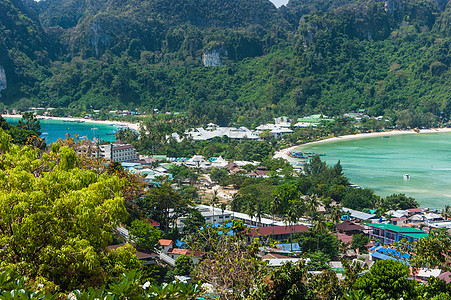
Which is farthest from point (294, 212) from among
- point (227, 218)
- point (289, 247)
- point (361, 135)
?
point (361, 135)

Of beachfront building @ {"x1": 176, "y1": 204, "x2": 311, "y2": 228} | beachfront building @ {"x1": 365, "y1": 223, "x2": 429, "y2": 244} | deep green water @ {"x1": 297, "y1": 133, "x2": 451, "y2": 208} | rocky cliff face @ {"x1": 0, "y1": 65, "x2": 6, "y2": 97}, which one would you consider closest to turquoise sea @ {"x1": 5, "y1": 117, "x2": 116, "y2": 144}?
rocky cliff face @ {"x1": 0, "y1": 65, "x2": 6, "y2": 97}

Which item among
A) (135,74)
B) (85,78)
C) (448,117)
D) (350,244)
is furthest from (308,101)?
(350,244)

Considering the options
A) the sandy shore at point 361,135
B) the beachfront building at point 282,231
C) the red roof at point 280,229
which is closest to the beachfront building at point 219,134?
the sandy shore at point 361,135

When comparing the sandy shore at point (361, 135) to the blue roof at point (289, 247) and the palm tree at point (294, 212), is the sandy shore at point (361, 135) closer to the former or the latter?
the palm tree at point (294, 212)

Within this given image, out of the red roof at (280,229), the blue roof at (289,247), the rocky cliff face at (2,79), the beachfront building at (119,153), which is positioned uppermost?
the rocky cliff face at (2,79)

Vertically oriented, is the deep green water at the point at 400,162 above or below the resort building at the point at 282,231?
above

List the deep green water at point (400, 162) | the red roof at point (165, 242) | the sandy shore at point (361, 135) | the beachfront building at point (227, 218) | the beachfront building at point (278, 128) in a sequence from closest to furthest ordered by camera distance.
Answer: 1. the red roof at point (165, 242)
2. the beachfront building at point (227, 218)
3. the deep green water at point (400, 162)
4. the sandy shore at point (361, 135)
5. the beachfront building at point (278, 128)

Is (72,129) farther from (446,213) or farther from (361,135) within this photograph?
(446,213)

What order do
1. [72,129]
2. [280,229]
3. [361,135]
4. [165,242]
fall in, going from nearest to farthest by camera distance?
[165,242] → [280,229] → [361,135] → [72,129]
